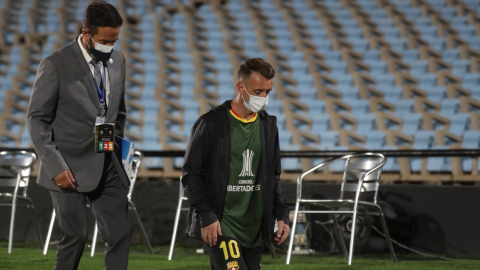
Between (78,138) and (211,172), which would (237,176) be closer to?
(211,172)

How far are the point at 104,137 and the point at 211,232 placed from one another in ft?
1.95

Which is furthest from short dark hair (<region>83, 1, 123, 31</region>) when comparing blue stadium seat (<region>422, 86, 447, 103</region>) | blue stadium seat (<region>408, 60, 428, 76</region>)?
blue stadium seat (<region>408, 60, 428, 76</region>)

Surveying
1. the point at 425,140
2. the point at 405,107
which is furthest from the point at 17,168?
the point at 405,107

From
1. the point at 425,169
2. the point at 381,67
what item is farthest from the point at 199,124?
the point at 381,67

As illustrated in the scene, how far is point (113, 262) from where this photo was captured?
228cm

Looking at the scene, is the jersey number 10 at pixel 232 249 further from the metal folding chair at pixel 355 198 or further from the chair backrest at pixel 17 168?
the chair backrest at pixel 17 168

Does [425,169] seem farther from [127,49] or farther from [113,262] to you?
[127,49]

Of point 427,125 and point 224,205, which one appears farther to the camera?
point 427,125

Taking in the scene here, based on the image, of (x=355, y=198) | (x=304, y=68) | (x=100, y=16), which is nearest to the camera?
(x=100, y=16)

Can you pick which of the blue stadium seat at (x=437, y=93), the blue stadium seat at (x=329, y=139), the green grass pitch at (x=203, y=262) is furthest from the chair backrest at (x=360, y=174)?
the blue stadium seat at (x=437, y=93)

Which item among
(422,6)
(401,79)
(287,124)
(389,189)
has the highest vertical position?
(422,6)

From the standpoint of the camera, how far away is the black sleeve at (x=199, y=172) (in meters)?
2.06

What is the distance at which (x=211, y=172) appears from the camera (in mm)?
2148

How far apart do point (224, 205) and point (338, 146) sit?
13.7ft
